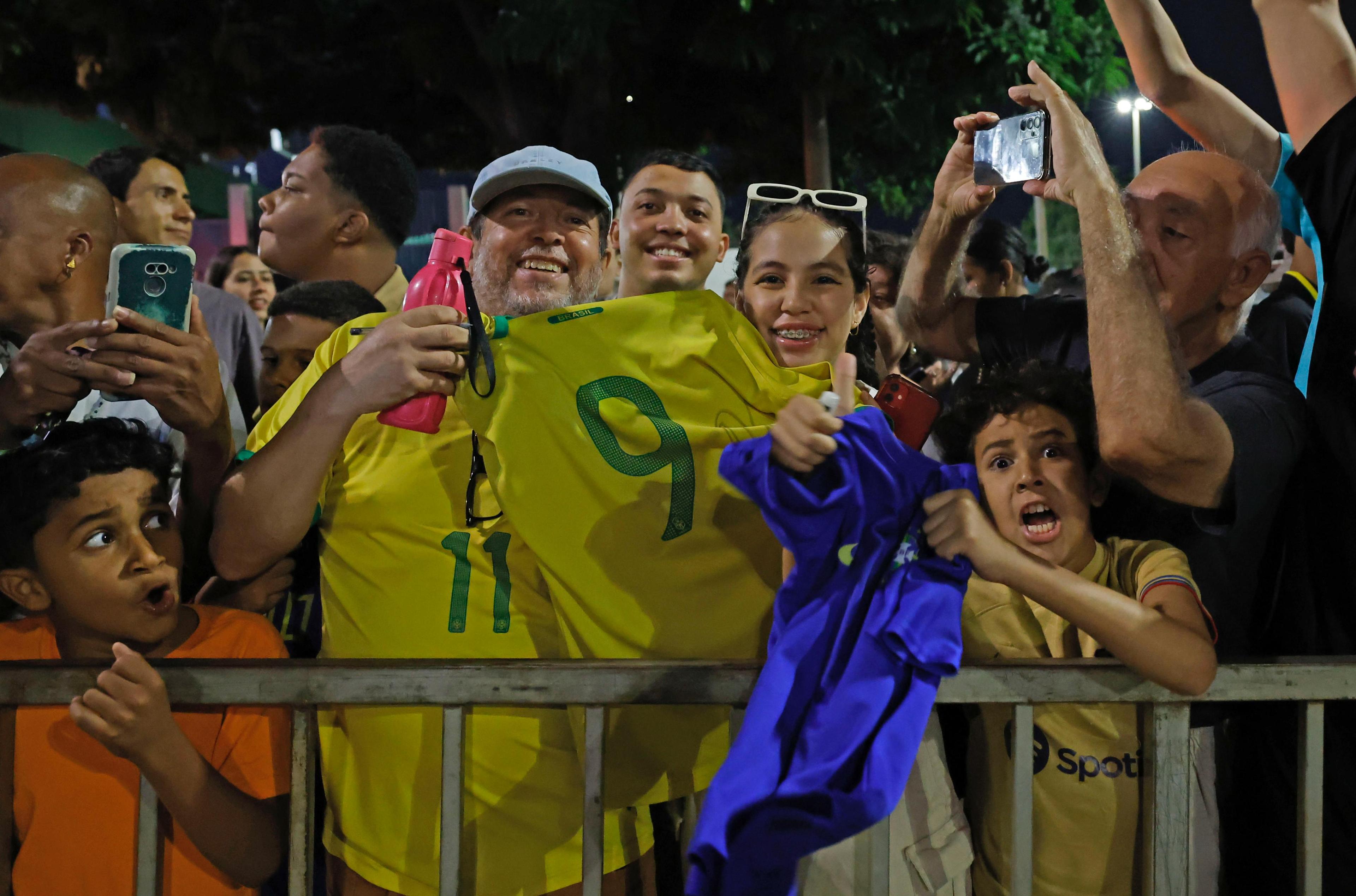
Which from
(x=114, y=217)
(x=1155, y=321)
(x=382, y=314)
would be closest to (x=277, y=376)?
(x=114, y=217)

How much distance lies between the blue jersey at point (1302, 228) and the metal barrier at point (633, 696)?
688 mm

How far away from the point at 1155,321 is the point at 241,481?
1800mm

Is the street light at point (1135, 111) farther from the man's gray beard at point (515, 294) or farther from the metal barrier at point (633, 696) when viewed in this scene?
the metal barrier at point (633, 696)

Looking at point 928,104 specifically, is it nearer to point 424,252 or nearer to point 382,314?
point 424,252

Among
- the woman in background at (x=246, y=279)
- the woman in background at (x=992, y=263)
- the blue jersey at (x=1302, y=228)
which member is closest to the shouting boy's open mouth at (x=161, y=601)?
the blue jersey at (x=1302, y=228)

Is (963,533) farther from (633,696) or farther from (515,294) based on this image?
(515,294)

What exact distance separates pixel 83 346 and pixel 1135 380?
202 centimetres

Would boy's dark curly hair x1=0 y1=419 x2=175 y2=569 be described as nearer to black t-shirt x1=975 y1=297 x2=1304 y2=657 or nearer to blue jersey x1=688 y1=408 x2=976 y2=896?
blue jersey x1=688 y1=408 x2=976 y2=896

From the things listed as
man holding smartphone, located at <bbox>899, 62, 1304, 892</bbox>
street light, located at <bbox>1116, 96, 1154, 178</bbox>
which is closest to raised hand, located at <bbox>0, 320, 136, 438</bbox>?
man holding smartphone, located at <bbox>899, 62, 1304, 892</bbox>

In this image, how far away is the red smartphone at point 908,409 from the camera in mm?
2129

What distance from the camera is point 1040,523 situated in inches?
90.2

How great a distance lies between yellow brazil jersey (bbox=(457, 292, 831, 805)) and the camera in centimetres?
220

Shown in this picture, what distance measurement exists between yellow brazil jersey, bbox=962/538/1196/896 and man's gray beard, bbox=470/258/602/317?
1354 millimetres

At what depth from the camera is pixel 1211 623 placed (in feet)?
6.58
